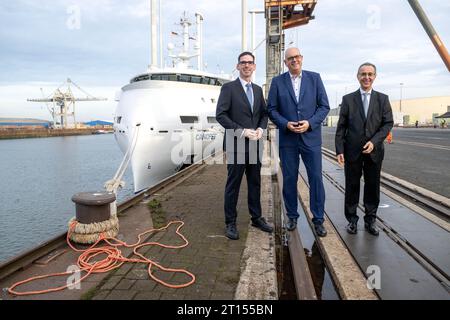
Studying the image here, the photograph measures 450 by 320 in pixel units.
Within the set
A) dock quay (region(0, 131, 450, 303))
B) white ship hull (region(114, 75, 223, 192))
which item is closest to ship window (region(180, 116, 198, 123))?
white ship hull (region(114, 75, 223, 192))

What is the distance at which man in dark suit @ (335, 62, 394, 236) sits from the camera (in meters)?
3.76

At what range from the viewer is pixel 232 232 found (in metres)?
3.67

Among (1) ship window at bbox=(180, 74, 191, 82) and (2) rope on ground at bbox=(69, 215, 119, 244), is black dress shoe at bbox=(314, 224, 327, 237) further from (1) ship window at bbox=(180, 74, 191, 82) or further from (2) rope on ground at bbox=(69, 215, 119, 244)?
(1) ship window at bbox=(180, 74, 191, 82)

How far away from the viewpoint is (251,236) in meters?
3.72

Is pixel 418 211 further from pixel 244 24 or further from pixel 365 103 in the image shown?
pixel 244 24

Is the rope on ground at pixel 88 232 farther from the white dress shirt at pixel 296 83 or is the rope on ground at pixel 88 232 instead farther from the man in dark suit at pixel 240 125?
the white dress shirt at pixel 296 83

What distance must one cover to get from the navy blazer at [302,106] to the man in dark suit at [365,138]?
0.36 m

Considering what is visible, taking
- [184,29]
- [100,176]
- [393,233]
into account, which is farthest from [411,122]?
[393,233]

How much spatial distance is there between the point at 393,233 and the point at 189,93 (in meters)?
10.3

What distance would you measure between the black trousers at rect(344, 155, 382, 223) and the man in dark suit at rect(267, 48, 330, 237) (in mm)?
Answer: 405

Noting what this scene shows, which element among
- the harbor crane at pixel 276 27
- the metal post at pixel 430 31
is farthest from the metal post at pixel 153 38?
the metal post at pixel 430 31
